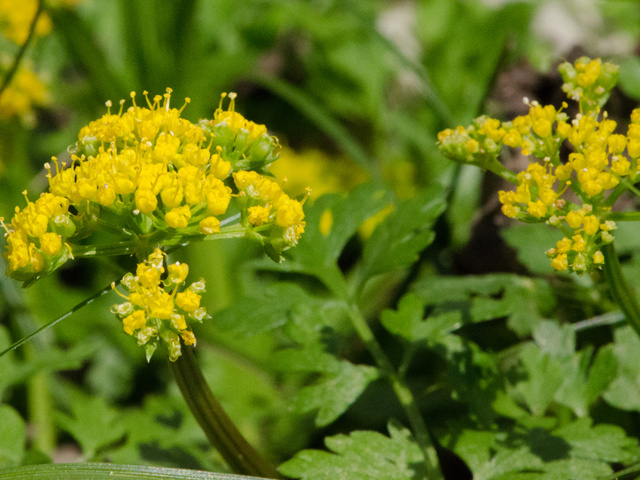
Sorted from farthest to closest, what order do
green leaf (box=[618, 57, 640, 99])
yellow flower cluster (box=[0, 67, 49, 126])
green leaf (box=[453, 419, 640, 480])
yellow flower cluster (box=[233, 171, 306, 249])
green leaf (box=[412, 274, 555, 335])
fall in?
yellow flower cluster (box=[0, 67, 49, 126]) < green leaf (box=[618, 57, 640, 99]) < green leaf (box=[412, 274, 555, 335]) < green leaf (box=[453, 419, 640, 480]) < yellow flower cluster (box=[233, 171, 306, 249])

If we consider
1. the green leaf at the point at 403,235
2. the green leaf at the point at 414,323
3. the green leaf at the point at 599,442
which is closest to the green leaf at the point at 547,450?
the green leaf at the point at 599,442

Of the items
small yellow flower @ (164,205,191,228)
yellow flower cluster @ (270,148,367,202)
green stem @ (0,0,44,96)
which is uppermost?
green stem @ (0,0,44,96)

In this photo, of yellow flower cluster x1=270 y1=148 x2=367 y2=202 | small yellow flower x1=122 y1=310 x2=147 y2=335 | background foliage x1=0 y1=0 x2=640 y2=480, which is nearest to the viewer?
small yellow flower x1=122 y1=310 x2=147 y2=335

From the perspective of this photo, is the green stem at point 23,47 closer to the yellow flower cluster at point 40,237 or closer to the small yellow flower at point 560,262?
the yellow flower cluster at point 40,237

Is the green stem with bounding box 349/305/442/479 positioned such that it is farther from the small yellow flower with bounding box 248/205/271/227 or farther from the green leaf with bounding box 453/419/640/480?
the small yellow flower with bounding box 248/205/271/227

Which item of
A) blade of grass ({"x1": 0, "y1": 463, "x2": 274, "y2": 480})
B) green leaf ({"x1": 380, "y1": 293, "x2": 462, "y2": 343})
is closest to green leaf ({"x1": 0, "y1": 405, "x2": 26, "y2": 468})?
blade of grass ({"x1": 0, "y1": 463, "x2": 274, "y2": 480})

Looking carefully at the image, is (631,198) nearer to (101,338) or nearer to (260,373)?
(260,373)
